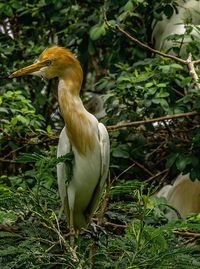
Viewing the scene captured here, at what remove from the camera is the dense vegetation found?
1461 mm

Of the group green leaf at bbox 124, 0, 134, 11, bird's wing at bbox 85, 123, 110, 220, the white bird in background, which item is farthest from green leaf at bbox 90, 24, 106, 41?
bird's wing at bbox 85, 123, 110, 220

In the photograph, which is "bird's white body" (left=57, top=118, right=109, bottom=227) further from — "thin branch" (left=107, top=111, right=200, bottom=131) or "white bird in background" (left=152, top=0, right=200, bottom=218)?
"white bird in background" (left=152, top=0, right=200, bottom=218)

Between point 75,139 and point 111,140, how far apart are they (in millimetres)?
756

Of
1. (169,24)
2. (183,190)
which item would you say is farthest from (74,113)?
(169,24)

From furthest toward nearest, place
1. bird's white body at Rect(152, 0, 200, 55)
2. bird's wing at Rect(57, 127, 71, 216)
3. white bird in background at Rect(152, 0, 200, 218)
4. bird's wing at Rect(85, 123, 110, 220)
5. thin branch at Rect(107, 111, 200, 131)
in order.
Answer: bird's white body at Rect(152, 0, 200, 55)
white bird in background at Rect(152, 0, 200, 218)
thin branch at Rect(107, 111, 200, 131)
bird's wing at Rect(85, 123, 110, 220)
bird's wing at Rect(57, 127, 71, 216)

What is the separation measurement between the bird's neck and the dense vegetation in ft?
0.54

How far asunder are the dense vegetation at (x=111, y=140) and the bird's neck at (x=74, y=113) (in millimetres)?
166

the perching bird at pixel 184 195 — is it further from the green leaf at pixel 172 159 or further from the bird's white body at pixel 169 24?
the bird's white body at pixel 169 24

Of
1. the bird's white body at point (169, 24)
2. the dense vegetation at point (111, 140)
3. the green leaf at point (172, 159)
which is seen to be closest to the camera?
the dense vegetation at point (111, 140)

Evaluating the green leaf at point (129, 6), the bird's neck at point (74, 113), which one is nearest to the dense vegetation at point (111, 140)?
the green leaf at point (129, 6)

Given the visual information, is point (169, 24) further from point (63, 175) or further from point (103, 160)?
point (63, 175)

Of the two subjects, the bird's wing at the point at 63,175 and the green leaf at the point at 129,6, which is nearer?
the bird's wing at the point at 63,175

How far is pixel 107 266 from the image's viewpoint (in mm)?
1417

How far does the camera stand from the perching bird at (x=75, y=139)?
2088mm
